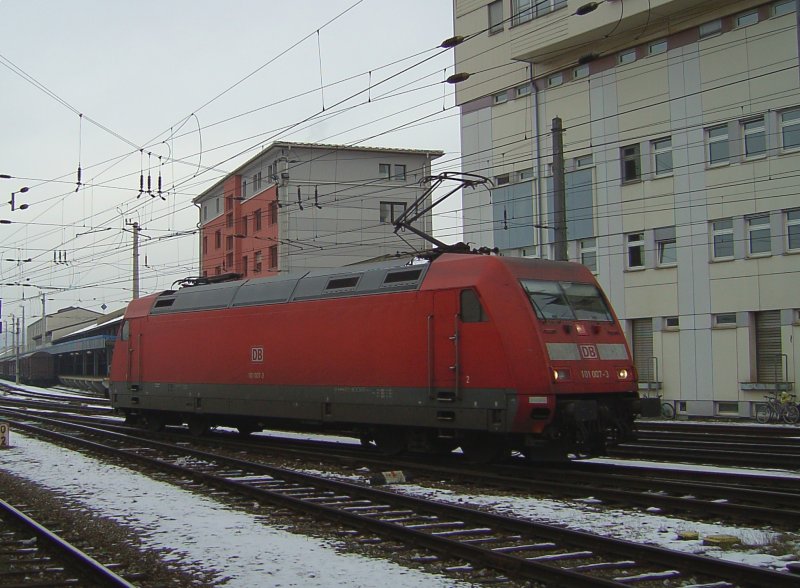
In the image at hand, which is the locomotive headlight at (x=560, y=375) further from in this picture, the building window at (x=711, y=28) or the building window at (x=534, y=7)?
the building window at (x=534, y=7)

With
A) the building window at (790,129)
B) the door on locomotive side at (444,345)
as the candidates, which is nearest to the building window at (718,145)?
the building window at (790,129)

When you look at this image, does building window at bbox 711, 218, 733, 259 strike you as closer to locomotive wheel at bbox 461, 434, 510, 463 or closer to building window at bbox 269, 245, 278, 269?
locomotive wheel at bbox 461, 434, 510, 463

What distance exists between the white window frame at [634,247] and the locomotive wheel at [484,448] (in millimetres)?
17401

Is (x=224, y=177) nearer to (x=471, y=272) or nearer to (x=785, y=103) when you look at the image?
(x=785, y=103)

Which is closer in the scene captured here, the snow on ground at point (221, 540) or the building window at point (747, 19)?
the snow on ground at point (221, 540)

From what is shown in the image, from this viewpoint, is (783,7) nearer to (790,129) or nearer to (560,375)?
(790,129)

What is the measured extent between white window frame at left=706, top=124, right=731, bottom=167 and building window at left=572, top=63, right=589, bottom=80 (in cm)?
543

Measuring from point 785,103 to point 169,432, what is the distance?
19.7 meters

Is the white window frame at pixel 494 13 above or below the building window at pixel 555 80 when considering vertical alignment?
above

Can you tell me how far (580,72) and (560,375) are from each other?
21.3 m

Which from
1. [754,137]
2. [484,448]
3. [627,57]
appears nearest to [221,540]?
[484,448]

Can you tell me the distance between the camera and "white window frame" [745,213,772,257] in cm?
2606

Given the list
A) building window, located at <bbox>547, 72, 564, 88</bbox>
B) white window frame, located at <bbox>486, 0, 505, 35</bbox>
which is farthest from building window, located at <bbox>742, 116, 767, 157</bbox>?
white window frame, located at <bbox>486, 0, 505, 35</bbox>

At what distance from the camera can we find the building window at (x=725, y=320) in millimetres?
26875
